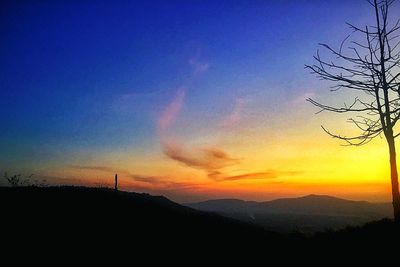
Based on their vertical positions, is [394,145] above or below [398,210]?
above

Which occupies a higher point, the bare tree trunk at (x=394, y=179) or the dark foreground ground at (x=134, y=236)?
the bare tree trunk at (x=394, y=179)

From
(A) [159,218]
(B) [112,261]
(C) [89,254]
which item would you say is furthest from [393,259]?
(A) [159,218]

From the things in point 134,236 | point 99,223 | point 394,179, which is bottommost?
point 134,236

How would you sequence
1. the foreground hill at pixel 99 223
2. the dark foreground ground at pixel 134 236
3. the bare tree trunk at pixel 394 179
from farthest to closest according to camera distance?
the foreground hill at pixel 99 223 → the dark foreground ground at pixel 134 236 → the bare tree trunk at pixel 394 179

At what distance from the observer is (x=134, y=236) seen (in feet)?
60.1

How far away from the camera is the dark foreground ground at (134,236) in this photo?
1439cm

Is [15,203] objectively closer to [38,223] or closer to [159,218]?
[38,223]

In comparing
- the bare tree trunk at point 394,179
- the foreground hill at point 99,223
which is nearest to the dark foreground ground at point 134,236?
the foreground hill at point 99,223

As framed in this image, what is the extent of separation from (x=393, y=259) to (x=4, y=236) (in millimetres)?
17390

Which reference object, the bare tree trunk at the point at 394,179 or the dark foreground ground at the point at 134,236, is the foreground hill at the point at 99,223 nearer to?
the dark foreground ground at the point at 134,236

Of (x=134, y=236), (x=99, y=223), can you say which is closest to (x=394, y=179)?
(x=134, y=236)

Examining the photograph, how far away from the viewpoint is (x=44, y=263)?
13.7 metres

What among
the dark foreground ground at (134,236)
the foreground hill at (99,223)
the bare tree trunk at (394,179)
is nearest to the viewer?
the bare tree trunk at (394,179)

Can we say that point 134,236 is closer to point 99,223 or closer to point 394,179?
point 99,223
